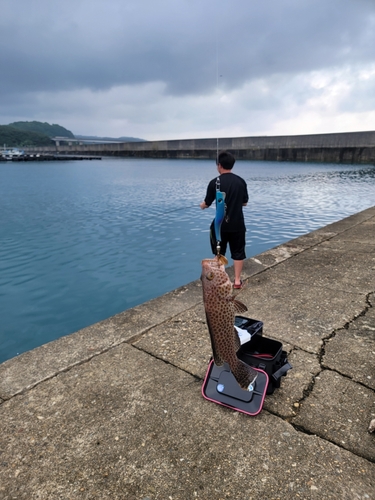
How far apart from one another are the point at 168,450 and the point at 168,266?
7082mm

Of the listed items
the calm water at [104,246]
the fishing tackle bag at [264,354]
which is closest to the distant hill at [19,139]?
the calm water at [104,246]

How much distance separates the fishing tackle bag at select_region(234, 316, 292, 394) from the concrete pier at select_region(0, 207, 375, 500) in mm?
203

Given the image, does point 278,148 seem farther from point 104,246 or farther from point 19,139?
point 19,139

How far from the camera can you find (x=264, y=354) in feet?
9.29

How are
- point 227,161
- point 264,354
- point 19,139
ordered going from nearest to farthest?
1. point 264,354
2. point 227,161
3. point 19,139

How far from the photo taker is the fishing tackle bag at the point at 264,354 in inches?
105

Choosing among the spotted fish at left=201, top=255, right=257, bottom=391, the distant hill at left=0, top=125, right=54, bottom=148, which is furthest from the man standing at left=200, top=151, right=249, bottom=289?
the distant hill at left=0, top=125, right=54, bottom=148

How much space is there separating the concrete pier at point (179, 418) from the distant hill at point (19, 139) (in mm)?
169492

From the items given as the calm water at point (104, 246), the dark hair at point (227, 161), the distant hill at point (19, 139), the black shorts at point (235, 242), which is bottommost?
the calm water at point (104, 246)

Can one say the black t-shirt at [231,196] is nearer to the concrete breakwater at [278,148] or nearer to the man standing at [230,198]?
the man standing at [230,198]

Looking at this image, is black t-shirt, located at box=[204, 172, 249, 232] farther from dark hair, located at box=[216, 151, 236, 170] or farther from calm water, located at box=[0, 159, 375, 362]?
calm water, located at box=[0, 159, 375, 362]

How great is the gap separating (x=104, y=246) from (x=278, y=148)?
185 feet

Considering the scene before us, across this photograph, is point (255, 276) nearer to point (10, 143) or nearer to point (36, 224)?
point (36, 224)

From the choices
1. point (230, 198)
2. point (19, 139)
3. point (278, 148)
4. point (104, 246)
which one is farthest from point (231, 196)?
point (19, 139)
